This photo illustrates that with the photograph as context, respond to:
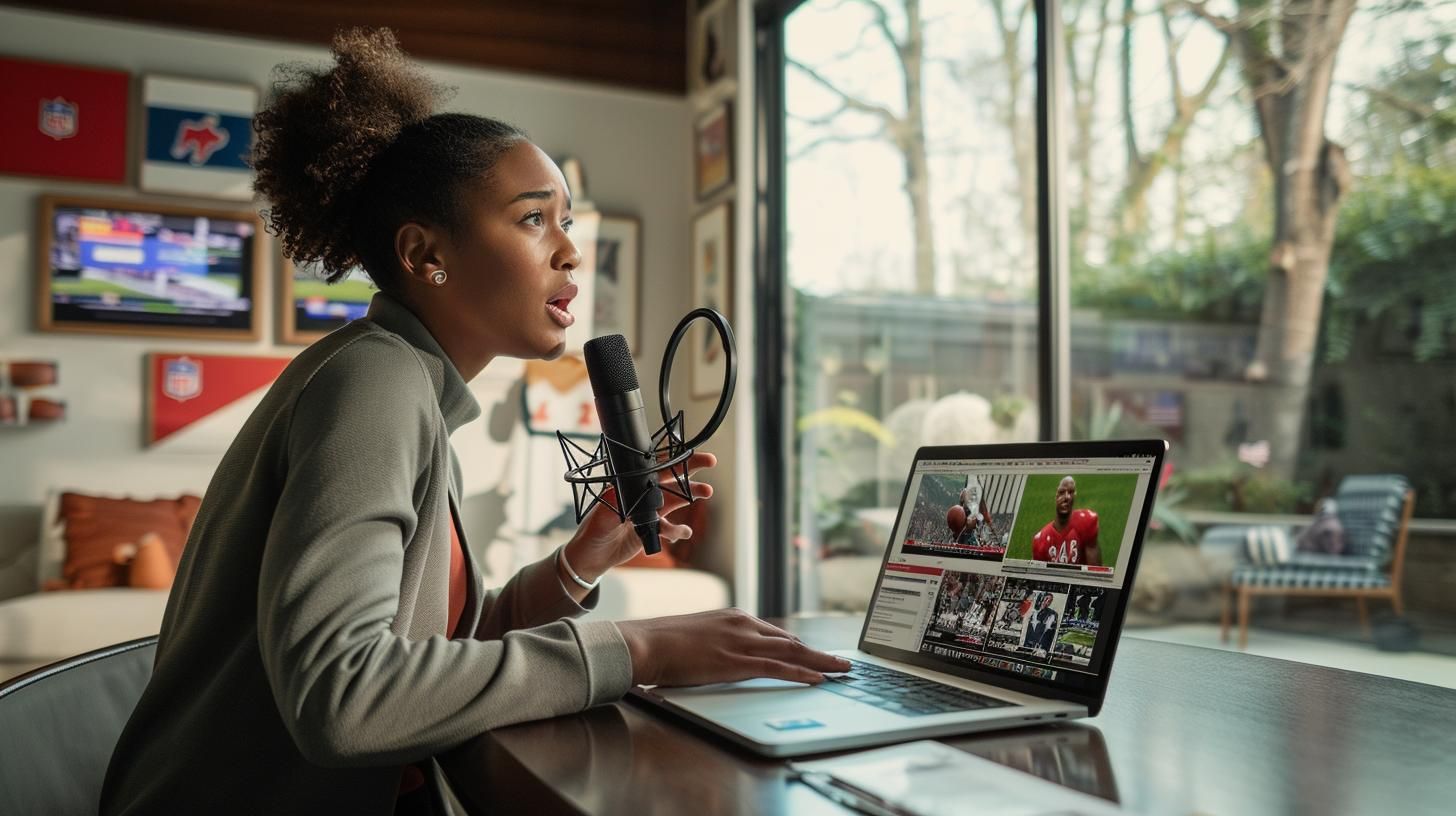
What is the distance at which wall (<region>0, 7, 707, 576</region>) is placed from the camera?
13.2 ft

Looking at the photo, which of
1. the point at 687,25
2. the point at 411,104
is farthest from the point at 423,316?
the point at 687,25

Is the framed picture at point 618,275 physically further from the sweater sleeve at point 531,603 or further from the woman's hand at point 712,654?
the woman's hand at point 712,654

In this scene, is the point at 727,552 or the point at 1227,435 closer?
the point at 1227,435

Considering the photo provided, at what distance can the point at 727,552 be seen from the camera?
14.4 feet

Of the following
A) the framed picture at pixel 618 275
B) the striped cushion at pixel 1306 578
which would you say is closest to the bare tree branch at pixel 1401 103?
the striped cushion at pixel 1306 578

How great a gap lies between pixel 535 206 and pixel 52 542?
333 cm

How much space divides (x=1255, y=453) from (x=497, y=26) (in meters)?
3.34

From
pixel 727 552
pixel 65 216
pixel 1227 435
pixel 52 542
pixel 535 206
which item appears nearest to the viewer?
pixel 535 206

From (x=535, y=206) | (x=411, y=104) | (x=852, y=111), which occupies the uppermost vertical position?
(x=852, y=111)

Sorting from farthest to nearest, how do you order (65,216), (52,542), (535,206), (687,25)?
(687,25), (65,216), (52,542), (535,206)

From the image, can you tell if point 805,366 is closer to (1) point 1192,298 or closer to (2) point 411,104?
(1) point 1192,298

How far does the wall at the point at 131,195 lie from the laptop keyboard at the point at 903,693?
3.12m

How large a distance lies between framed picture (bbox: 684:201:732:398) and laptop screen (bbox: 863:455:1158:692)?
3020mm

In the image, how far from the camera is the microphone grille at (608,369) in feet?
3.79
